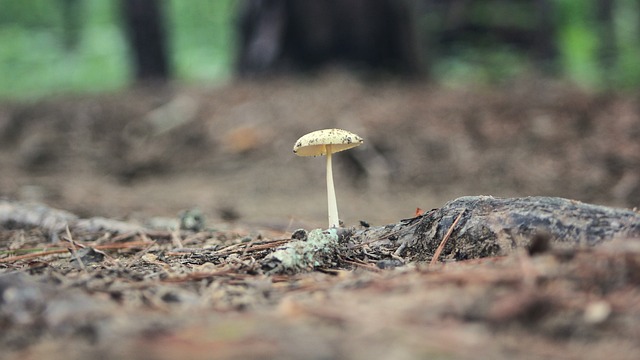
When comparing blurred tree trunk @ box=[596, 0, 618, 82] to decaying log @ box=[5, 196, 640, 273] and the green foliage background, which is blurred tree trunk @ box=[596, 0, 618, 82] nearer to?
the green foliage background

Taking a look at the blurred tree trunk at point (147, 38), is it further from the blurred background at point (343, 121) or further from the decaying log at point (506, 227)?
the decaying log at point (506, 227)

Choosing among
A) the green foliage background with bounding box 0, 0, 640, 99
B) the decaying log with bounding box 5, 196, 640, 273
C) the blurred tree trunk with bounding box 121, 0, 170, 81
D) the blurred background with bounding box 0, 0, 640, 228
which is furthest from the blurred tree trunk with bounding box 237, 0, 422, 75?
the decaying log with bounding box 5, 196, 640, 273

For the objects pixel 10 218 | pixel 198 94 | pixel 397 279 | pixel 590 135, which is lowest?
pixel 397 279

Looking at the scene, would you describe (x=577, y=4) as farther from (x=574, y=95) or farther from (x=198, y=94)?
(x=198, y=94)

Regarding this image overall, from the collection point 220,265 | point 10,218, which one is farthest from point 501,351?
point 10,218

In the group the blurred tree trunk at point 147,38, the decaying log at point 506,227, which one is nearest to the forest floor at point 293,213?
the decaying log at point 506,227

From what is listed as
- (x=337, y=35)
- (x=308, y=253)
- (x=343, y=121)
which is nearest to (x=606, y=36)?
(x=337, y=35)
